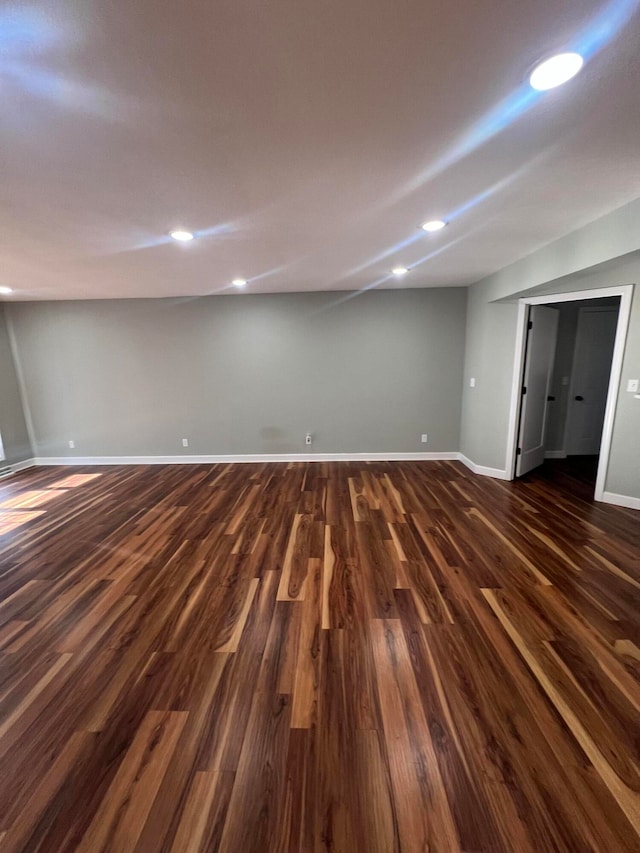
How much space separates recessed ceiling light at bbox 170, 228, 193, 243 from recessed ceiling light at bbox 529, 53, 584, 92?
210cm

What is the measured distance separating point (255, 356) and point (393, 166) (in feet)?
11.6

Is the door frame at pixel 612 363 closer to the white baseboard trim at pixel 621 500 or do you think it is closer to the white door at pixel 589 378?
the white baseboard trim at pixel 621 500

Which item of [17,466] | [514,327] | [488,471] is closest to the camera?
[514,327]

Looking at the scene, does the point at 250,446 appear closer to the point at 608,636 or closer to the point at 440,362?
the point at 440,362

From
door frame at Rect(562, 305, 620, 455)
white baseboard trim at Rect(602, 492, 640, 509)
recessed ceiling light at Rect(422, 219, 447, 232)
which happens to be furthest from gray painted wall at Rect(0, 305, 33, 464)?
door frame at Rect(562, 305, 620, 455)

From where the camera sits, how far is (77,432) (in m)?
5.20

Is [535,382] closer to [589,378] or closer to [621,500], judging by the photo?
[589,378]

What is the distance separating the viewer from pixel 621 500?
3.29 meters

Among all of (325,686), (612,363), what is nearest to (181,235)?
(325,686)

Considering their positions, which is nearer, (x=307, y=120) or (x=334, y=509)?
(x=307, y=120)

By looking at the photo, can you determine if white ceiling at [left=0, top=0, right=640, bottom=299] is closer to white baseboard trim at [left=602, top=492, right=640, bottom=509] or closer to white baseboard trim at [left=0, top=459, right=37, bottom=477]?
white baseboard trim at [left=602, top=492, right=640, bottom=509]

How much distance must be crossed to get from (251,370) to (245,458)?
137 cm

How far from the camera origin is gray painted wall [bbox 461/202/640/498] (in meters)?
2.38

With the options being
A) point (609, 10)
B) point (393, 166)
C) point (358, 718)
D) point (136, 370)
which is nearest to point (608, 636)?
point (358, 718)
